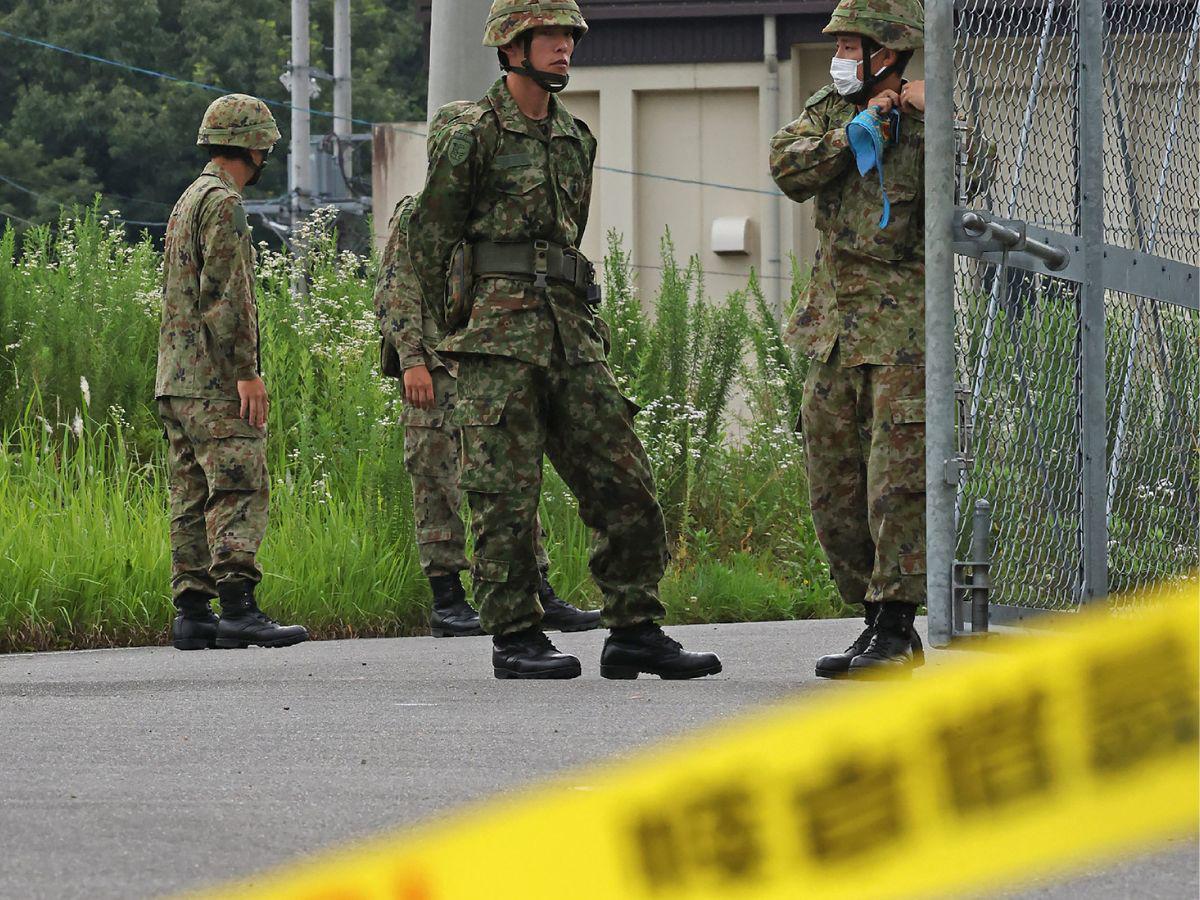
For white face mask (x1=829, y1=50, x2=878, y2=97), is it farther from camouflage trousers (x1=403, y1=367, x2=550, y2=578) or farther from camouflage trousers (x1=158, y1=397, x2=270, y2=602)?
camouflage trousers (x1=158, y1=397, x2=270, y2=602)

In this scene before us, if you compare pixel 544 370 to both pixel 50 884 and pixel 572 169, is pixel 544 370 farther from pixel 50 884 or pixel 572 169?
pixel 50 884

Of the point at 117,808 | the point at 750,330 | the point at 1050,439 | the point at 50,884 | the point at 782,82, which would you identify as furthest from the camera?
the point at 782,82

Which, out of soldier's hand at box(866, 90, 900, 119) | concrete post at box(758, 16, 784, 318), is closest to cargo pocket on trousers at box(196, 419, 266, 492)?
soldier's hand at box(866, 90, 900, 119)

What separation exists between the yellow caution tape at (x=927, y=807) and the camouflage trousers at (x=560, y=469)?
2900mm

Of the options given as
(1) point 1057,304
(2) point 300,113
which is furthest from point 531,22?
(2) point 300,113

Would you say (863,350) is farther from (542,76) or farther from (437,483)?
(437,483)

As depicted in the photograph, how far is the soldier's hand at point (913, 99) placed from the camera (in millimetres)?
6086

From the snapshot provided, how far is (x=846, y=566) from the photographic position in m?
6.37

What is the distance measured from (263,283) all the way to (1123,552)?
28.1ft

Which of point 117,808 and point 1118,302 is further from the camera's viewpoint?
point 1118,302

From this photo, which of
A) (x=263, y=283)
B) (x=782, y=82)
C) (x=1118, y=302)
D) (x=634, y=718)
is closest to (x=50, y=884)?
(x=634, y=718)

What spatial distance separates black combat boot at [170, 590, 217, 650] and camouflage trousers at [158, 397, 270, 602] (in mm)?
45

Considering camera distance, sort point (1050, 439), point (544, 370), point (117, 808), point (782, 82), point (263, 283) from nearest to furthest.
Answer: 1. point (117, 808)
2. point (1050, 439)
3. point (544, 370)
4. point (263, 283)
5. point (782, 82)

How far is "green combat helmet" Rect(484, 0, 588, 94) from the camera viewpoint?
6.25 meters
